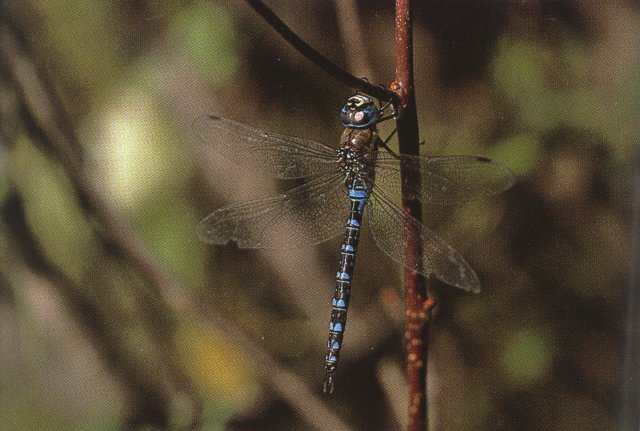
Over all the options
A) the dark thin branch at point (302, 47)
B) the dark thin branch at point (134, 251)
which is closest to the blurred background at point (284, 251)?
the dark thin branch at point (134, 251)

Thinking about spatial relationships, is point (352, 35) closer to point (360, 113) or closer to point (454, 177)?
point (360, 113)

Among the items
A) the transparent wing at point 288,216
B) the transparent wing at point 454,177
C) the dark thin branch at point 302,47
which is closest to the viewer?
the dark thin branch at point 302,47

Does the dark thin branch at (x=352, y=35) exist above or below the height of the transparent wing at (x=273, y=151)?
above

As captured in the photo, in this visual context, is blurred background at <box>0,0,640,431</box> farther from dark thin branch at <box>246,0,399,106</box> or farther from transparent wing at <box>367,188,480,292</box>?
dark thin branch at <box>246,0,399,106</box>

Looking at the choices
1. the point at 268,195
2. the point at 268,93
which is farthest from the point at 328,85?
the point at 268,195

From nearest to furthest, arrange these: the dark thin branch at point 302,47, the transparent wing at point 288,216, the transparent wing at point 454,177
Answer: the dark thin branch at point 302,47, the transparent wing at point 454,177, the transparent wing at point 288,216

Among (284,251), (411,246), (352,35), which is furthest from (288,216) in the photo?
(352,35)

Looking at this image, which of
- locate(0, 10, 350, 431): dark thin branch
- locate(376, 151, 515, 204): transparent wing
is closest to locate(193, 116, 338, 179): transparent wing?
locate(376, 151, 515, 204): transparent wing

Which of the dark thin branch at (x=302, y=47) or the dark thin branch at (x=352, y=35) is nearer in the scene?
the dark thin branch at (x=302, y=47)

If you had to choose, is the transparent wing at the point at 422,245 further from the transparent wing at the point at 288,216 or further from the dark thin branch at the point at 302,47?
the dark thin branch at the point at 302,47
